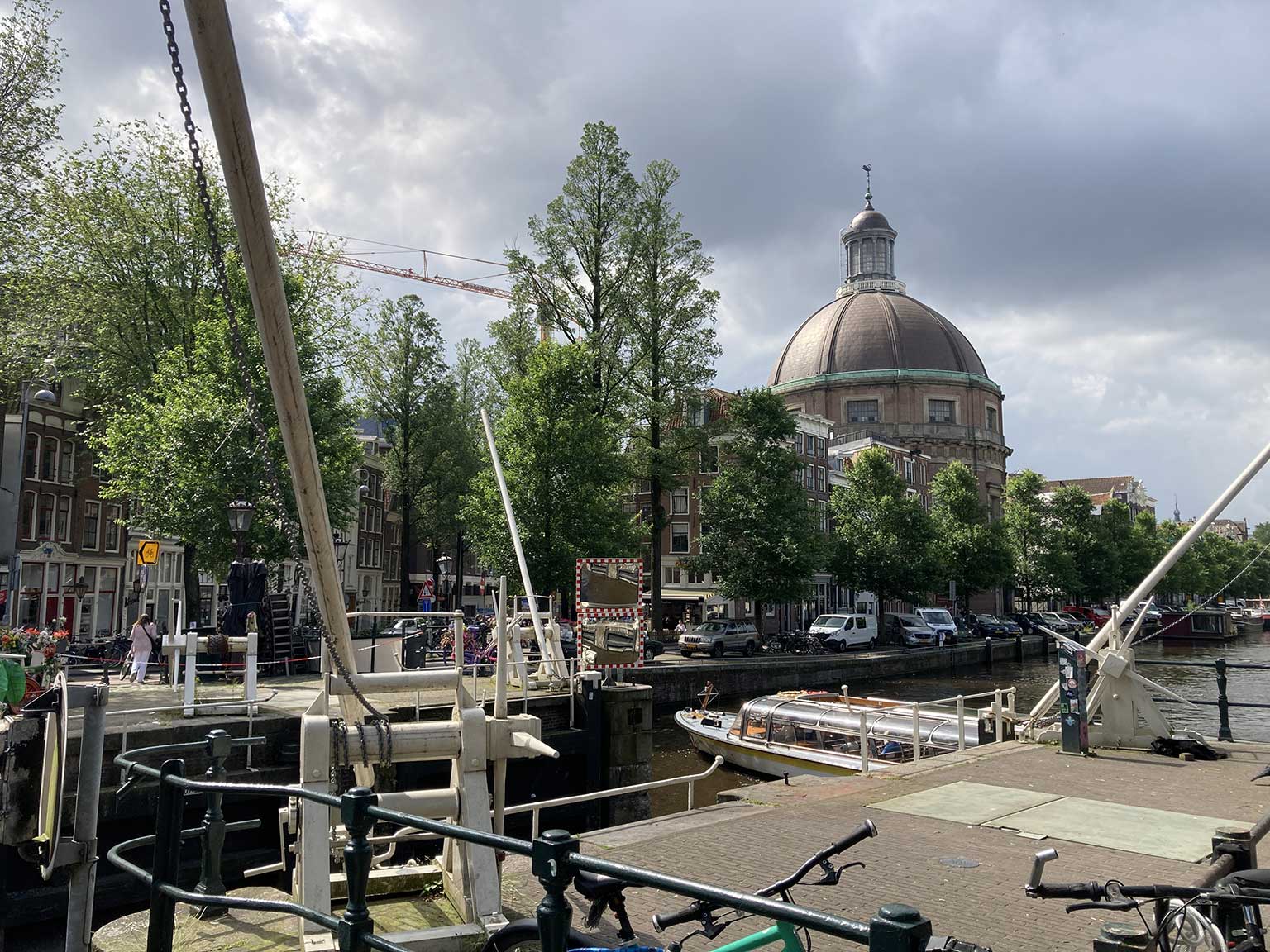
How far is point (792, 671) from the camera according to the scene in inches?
1585

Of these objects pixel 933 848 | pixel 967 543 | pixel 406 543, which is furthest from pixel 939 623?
pixel 933 848

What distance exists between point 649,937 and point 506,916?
3.36ft

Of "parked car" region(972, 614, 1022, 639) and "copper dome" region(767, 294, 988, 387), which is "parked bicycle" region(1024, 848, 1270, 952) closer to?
"parked car" region(972, 614, 1022, 639)

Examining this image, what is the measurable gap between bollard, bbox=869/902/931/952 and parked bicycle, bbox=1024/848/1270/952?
2.65 metres

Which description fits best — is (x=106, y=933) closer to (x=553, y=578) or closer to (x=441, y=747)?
(x=441, y=747)

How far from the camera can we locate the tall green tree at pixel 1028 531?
243ft

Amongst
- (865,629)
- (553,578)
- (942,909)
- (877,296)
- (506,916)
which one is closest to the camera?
(506,916)

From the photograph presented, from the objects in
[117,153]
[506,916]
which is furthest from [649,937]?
[117,153]

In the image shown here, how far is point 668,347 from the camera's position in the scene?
40.9 meters

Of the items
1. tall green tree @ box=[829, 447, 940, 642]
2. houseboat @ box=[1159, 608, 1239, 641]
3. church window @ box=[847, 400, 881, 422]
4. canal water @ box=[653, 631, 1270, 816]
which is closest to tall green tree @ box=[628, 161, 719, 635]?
canal water @ box=[653, 631, 1270, 816]

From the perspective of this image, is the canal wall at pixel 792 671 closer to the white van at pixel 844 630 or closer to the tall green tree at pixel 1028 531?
the white van at pixel 844 630

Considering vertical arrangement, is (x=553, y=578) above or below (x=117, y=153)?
below

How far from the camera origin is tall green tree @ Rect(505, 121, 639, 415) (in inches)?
1582

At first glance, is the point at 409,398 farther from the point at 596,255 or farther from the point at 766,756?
the point at 766,756
